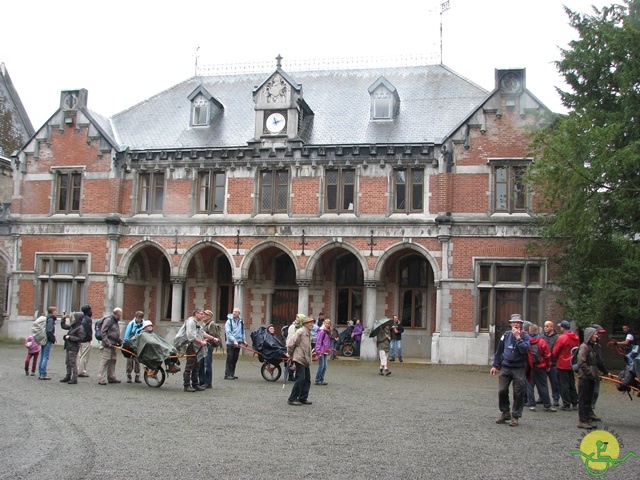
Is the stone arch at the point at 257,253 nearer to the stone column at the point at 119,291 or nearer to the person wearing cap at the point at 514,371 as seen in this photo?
the stone column at the point at 119,291

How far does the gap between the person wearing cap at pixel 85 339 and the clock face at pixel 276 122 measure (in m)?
12.8

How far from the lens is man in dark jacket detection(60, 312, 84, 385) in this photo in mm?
15894

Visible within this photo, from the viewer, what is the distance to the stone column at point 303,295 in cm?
2694

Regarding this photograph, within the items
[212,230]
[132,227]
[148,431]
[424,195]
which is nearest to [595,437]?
[148,431]

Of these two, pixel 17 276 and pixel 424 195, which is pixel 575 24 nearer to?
pixel 424 195

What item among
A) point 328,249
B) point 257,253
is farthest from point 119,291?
point 328,249

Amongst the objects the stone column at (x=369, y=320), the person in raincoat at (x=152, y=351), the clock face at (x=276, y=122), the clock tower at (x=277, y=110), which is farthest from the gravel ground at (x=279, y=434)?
the clock face at (x=276, y=122)

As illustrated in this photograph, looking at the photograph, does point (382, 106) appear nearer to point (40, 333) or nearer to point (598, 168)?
point (598, 168)

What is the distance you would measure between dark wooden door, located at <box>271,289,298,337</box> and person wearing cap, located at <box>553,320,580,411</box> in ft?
52.9

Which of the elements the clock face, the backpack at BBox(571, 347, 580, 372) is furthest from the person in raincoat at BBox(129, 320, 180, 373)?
the clock face

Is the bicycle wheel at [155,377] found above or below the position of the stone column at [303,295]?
below

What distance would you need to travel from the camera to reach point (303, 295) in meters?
27.1

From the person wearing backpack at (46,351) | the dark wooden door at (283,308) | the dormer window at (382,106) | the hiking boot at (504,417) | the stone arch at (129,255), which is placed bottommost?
the hiking boot at (504,417)

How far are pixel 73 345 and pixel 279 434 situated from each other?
25.0 ft
